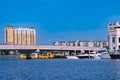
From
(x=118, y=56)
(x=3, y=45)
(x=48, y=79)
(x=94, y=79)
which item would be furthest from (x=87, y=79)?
(x=3, y=45)

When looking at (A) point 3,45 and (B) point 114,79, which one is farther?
(A) point 3,45

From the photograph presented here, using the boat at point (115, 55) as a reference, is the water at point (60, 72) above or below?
below

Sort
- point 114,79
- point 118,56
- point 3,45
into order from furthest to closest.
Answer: point 3,45, point 118,56, point 114,79

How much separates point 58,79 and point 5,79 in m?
7.03

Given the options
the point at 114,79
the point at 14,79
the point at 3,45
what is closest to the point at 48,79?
the point at 14,79

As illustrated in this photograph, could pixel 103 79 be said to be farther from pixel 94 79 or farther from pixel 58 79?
pixel 58 79

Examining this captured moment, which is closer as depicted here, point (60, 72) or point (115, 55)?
point (60, 72)

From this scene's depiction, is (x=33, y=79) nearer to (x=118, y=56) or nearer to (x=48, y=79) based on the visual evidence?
(x=48, y=79)

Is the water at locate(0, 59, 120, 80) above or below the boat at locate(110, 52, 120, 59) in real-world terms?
below

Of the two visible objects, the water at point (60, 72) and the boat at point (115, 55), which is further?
the boat at point (115, 55)

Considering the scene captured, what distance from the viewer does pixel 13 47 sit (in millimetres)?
199750

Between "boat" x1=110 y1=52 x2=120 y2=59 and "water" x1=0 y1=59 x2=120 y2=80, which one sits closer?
"water" x1=0 y1=59 x2=120 y2=80

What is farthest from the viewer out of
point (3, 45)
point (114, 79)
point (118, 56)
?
point (3, 45)

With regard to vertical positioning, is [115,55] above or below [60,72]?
above
